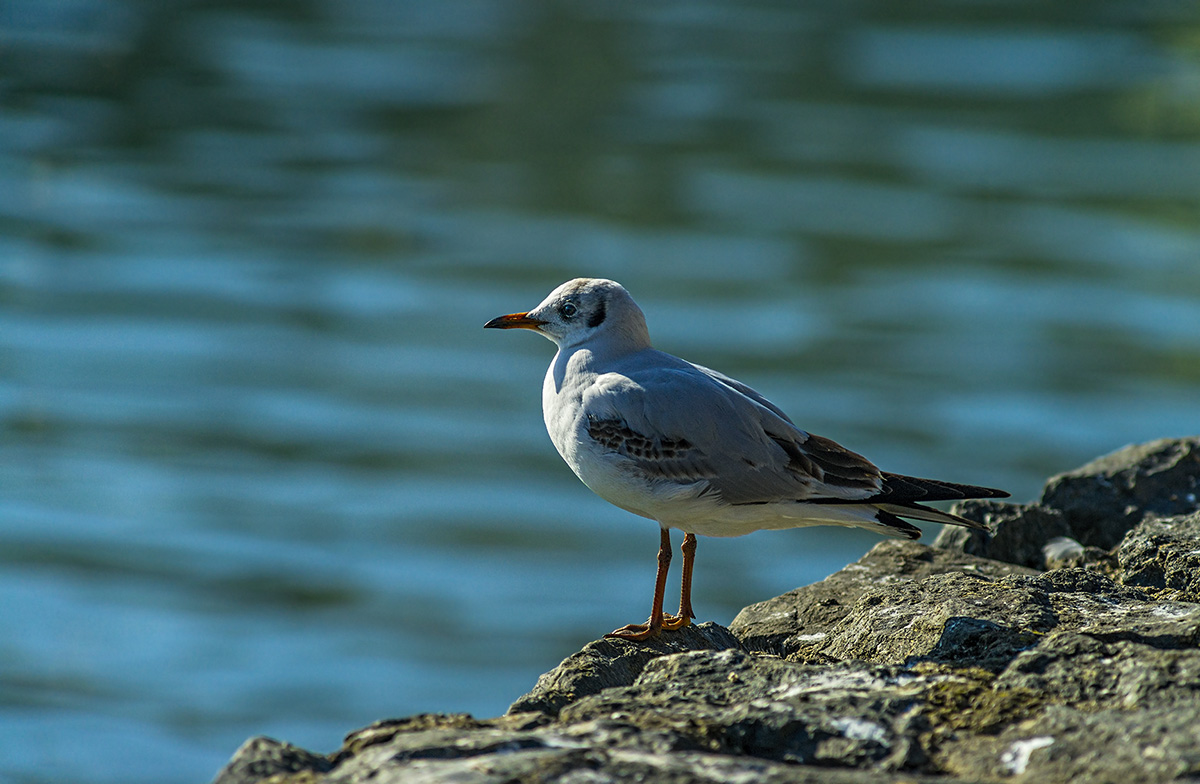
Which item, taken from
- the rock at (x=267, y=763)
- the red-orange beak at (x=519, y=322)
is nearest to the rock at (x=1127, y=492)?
the red-orange beak at (x=519, y=322)

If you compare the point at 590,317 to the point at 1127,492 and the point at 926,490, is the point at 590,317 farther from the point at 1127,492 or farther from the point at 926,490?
the point at 1127,492

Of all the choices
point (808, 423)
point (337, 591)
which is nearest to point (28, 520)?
point (337, 591)

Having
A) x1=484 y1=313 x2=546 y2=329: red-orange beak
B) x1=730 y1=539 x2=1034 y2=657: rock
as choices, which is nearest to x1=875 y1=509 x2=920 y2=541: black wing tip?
x1=730 y1=539 x2=1034 y2=657: rock

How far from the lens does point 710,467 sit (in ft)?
17.4

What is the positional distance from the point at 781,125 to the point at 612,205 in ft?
19.2

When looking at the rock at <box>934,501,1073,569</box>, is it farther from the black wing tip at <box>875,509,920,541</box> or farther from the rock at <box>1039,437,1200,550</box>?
the black wing tip at <box>875,509,920,541</box>

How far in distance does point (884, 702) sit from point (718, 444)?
1696 mm

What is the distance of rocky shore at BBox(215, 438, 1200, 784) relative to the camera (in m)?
3.40

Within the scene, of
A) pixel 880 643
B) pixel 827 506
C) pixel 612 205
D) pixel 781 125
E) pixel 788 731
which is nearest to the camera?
pixel 788 731

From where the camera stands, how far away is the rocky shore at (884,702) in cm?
340

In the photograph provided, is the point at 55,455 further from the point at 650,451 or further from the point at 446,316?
the point at 650,451

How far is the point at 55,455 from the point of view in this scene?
51.7 feet

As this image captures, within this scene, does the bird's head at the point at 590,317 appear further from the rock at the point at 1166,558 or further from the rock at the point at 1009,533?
the rock at the point at 1166,558

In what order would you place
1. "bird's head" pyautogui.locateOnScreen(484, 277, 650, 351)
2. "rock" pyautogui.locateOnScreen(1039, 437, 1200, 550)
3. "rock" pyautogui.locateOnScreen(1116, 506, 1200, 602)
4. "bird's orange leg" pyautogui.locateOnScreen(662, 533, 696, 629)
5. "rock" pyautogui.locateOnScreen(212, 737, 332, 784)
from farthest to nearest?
"rock" pyautogui.locateOnScreen(1039, 437, 1200, 550) < "bird's head" pyautogui.locateOnScreen(484, 277, 650, 351) < "bird's orange leg" pyautogui.locateOnScreen(662, 533, 696, 629) < "rock" pyautogui.locateOnScreen(1116, 506, 1200, 602) < "rock" pyautogui.locateOnScreen(212, 737, 332, 784)
